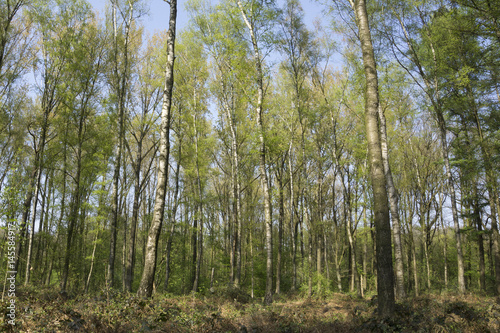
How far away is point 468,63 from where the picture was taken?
1463 cm

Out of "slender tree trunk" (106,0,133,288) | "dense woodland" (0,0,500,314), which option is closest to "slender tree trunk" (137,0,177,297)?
"dense woodland" (0,0,500,314)

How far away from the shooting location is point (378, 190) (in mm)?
5676

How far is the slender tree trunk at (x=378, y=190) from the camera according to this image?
525cm

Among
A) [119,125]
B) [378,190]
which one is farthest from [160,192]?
[119,125]

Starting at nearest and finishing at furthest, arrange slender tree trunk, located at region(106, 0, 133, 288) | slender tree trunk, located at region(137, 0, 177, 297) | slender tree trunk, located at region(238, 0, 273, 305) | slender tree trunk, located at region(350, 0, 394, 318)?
slender tree trunk, located at region(350, 0, 394, 318) → slender tree trunk, located at region(137, 0, 177, 297) → slender tree trunk, located at region(238, 0, 273, 305) → slender tree trunk, located at region(106, 0, 133, 288)

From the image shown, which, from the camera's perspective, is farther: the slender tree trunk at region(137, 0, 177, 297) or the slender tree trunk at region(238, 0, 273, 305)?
the slender tree trunk at region(238, 0, 273, 305)

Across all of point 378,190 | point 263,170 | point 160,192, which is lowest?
point 378,190

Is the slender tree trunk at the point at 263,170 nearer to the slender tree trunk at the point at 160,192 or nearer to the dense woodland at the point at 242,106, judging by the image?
the dense woodland at the point at 242,106

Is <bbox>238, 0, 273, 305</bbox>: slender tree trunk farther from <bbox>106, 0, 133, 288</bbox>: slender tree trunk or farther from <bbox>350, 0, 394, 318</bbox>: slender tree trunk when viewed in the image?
<bbox>106, 0, 133, 288</bbox>: slender tree trunk

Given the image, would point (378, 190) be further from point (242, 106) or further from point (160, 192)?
point (242, 106)

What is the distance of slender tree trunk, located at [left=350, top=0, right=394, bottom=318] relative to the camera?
5.25 meters

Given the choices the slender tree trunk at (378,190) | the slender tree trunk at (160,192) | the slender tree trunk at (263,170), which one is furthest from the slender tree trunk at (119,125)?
the slender tree trunk at (378,190)

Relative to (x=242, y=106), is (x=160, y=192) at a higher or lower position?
lower

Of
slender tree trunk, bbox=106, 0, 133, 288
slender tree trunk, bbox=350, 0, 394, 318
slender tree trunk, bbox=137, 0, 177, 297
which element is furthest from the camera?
slender tree trunk, bbox=106, 0, 133, 288
